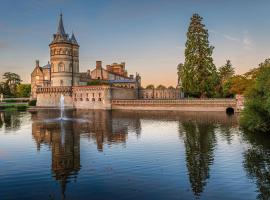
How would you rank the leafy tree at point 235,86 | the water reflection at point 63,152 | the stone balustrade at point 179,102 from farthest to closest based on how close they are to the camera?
the leafy tree at point 235,86, the stone balustrade at point 179,102, the water reflection at point 63,152

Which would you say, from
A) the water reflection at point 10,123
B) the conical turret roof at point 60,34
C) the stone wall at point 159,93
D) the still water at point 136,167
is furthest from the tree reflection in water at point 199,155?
the stone wall at point 159,93

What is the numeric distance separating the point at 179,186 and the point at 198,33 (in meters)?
53.5

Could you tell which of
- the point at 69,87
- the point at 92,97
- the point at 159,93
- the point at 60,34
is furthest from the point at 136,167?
the point at 159,93

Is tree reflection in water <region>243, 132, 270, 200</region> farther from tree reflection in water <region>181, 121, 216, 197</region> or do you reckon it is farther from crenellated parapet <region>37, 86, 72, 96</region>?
crenellated parapet <region>37, 86, 72, 96</region>

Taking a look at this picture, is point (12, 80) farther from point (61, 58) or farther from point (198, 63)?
point (198, 63)

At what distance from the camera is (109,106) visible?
7638cm

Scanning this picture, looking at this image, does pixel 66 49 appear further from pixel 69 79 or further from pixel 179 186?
pixel 179 186

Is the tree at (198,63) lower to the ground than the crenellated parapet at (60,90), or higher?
higher

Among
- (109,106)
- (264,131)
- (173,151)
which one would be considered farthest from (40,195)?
(109,106)

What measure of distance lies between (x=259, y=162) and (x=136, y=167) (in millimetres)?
7063

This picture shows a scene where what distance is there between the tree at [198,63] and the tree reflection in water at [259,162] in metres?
35.5

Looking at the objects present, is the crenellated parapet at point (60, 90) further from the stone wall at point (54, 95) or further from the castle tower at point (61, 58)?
the castle tower at point (61, 58)

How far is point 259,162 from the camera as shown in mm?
18922

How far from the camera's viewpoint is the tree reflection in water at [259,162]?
14.5 meters
